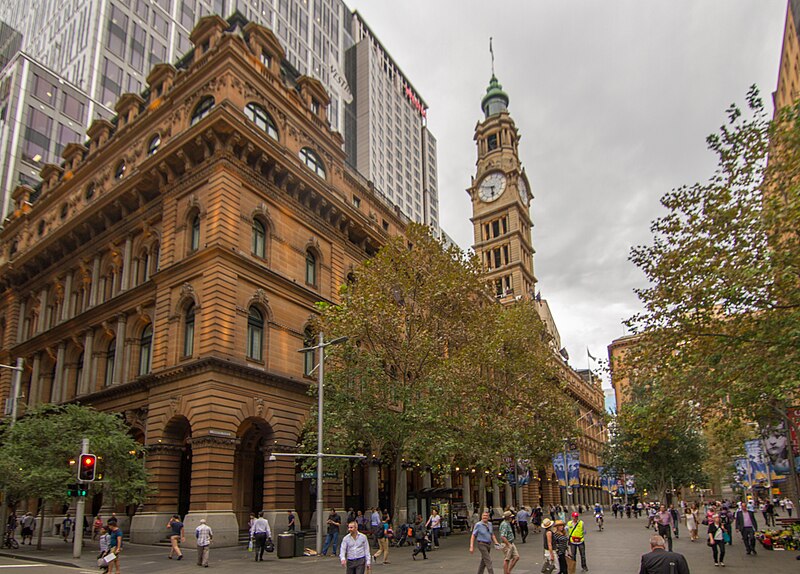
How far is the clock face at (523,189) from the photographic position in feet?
318

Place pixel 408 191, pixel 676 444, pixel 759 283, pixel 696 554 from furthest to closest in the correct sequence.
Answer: pixel 408 191
pixel 676 444
pixel 696 554
pixel 759 283

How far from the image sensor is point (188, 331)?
3086 cm

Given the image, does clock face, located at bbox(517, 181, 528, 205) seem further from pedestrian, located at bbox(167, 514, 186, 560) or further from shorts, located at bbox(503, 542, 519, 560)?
shorts, located at bbox(503, 542, 519, 560)

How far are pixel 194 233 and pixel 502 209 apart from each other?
224 ft

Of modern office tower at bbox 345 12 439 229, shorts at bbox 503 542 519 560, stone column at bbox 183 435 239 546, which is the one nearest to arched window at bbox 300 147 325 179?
stone column at bbox 183 435 239 546

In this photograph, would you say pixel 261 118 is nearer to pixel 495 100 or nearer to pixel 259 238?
pixel 259 238

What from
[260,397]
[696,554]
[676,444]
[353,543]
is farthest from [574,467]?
[353,543]

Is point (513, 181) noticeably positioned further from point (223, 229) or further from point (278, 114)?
point (223, 229)

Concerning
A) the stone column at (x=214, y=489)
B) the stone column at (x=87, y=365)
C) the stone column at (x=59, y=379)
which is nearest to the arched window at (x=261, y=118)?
the stone column at (x=87, y=365)

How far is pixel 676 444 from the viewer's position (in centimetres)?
5328

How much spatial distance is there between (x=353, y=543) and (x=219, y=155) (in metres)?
24.2

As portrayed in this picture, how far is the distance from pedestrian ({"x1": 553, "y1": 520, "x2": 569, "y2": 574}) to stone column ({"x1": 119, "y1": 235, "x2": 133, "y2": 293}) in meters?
28.0

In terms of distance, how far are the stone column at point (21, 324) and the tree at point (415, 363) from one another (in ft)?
94.7

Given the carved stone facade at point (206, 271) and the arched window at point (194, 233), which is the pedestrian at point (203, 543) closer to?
the carved stone facade at point (206, 271)
